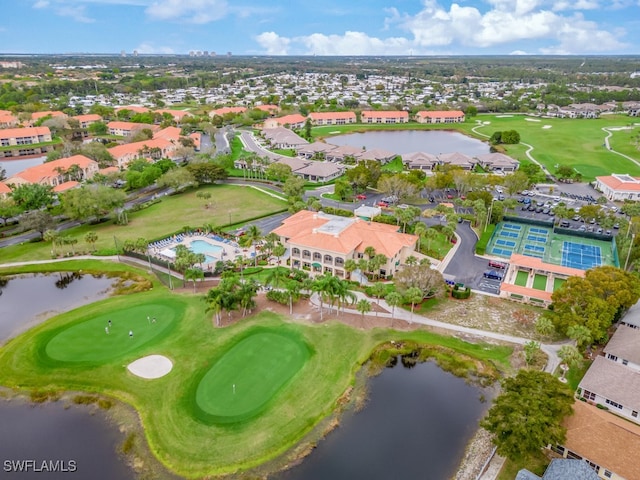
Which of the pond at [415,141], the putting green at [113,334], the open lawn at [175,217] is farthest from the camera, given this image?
the pond at [415,141]

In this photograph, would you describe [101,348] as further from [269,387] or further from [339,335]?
[339,335]

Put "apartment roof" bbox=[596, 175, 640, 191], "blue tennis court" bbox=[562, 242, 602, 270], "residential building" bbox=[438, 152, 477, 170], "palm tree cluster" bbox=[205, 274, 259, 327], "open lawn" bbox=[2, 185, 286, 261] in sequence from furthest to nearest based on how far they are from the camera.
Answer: "residential building" bbox=[438, 152, 477, 170] → "apartment roof" bbox=[596, 175, 640, 191] → "open lawn" bbox=[2, 185, 286, 261] → "blue tennis court" bbox=[562, 242, 602, 270] → "palm tree cluster" bbox=[205, 274, 259, 327]

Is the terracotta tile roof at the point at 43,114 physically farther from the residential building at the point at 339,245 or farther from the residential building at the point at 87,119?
the residential building at the point at 339,245

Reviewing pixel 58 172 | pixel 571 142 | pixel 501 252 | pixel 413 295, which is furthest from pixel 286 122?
pixel 413 295

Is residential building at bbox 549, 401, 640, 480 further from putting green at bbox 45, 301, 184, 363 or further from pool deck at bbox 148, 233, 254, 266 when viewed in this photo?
pool deck at bbox 148, 233, 254, 266

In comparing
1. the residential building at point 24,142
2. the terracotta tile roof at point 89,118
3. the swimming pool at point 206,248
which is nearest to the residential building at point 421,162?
the swimming pool at point 206,248

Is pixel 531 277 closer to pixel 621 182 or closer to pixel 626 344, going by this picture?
pixel 626 344

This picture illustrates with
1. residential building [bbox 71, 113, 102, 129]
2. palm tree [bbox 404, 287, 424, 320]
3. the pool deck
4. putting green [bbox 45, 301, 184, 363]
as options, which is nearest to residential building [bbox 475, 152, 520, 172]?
the pool deck
